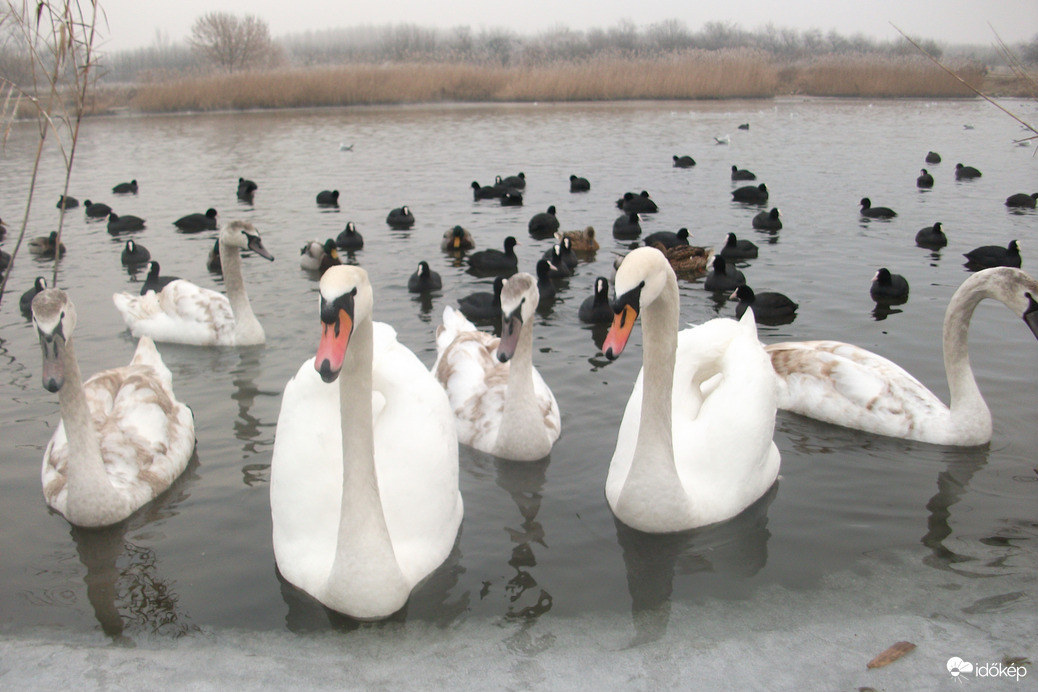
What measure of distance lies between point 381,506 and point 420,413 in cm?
63

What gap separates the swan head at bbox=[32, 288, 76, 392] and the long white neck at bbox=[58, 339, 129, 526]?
181 mm

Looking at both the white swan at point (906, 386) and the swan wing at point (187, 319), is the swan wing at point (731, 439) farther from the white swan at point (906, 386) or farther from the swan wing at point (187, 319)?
the swan wing at point (187, 319)

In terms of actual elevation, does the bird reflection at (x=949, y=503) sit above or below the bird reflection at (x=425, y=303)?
below

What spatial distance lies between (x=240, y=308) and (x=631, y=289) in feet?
17.6

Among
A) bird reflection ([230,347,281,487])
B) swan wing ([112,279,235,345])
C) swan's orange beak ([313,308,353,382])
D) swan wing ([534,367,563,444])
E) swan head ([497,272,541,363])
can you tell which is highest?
swan's orange beak ([313,308,353,382])

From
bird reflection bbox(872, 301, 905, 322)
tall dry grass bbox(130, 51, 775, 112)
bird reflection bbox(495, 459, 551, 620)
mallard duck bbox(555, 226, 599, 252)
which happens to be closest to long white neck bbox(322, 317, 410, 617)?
bird reflection bbox(495, 459, 551, 620)

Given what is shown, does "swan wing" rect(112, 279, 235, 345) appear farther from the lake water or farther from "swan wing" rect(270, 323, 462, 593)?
"swan wing" rect(270, 323, 462, 593)

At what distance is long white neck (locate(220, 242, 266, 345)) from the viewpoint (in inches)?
320

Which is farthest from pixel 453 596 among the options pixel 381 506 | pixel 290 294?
pixel 290 294

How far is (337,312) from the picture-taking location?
3.18m

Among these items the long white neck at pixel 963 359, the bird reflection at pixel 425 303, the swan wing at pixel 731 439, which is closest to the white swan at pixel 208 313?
the bird reflection at pixel 425 303

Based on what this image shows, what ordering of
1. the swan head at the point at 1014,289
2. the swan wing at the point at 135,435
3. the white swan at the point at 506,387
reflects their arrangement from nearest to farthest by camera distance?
the swan wing at the point at 135,435, the swan head at the point at 1014,289, the white swan at the point at 506,387

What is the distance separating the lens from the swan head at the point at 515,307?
17.8 feet

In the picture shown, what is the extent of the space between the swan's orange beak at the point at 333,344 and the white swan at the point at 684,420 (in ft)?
3.99
